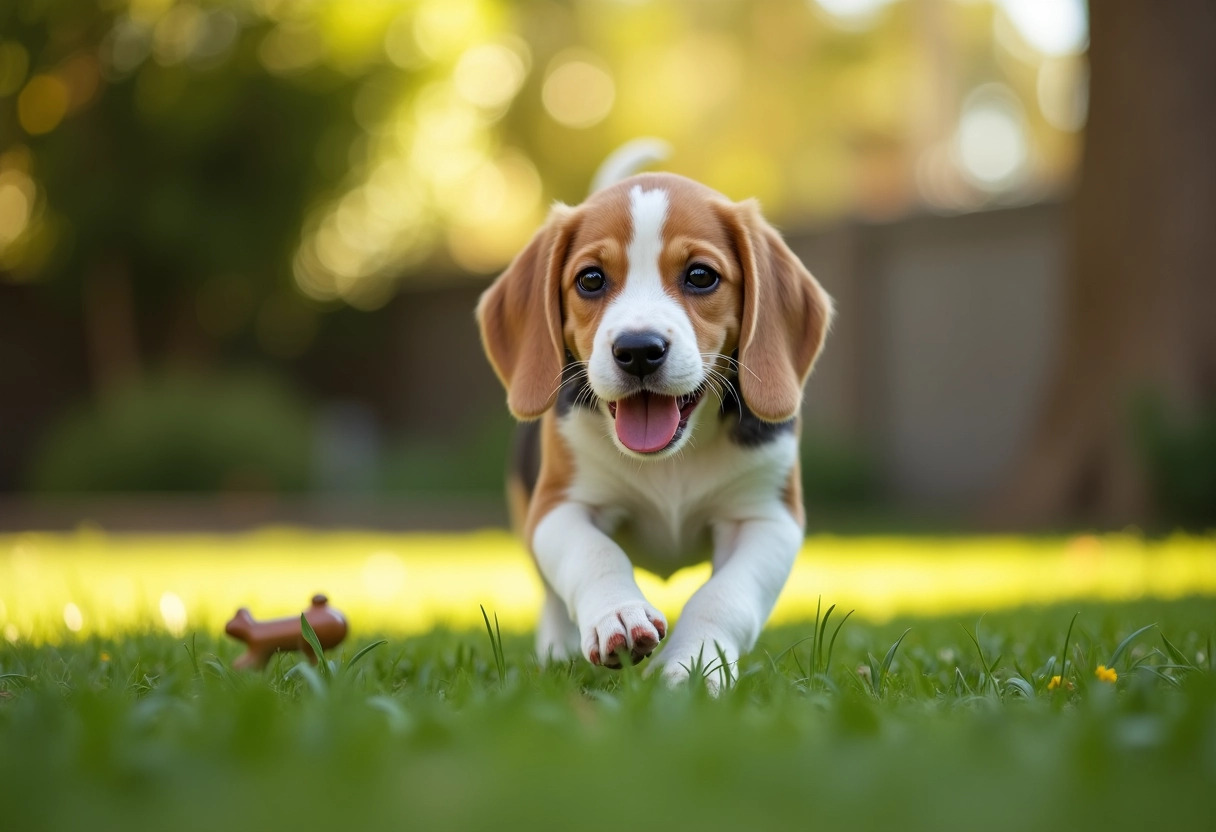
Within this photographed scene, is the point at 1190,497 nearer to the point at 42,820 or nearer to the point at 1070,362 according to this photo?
the point at 1070,362

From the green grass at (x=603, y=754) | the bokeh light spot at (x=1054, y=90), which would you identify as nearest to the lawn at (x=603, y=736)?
the green grass at (x=603, y=754)

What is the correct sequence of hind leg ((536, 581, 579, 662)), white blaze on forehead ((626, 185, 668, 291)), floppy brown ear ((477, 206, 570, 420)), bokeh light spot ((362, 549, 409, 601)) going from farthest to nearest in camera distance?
bokeh light spot ((362, 549, 409, 601))
hind leg ((536, 581, 579, 662))
floppy brown ear ((477, 206, 570, 420))
white blaze on forehead ((626, 185, 668, 291))

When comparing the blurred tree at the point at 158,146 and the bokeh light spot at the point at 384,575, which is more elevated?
the blurred tree at the point at 158,146

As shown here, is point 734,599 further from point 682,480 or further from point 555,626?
point 555,626

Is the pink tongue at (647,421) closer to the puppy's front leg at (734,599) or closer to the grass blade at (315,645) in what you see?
the puppy's front leg at (734,599)

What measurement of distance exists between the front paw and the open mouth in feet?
1.80

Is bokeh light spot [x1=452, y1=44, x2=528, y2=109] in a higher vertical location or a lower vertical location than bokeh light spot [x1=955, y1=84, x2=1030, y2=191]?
higher

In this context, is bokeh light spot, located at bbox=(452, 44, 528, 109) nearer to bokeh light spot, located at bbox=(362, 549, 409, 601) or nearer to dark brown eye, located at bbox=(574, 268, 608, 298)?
bokeh light spot, located at bbox=(362, 549, 409, 601)

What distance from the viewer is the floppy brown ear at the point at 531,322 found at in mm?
3580

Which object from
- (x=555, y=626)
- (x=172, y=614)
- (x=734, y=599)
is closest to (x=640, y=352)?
(x=734, y=599)

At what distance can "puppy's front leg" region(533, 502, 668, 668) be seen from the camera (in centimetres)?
273

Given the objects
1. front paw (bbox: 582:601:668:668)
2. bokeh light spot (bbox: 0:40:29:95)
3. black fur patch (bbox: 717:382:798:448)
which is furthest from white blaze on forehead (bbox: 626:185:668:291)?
bokeh light spot (bbox: 0:40:29:95)

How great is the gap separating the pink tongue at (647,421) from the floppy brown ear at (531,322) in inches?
13.4

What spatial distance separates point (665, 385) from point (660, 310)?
0.21m
